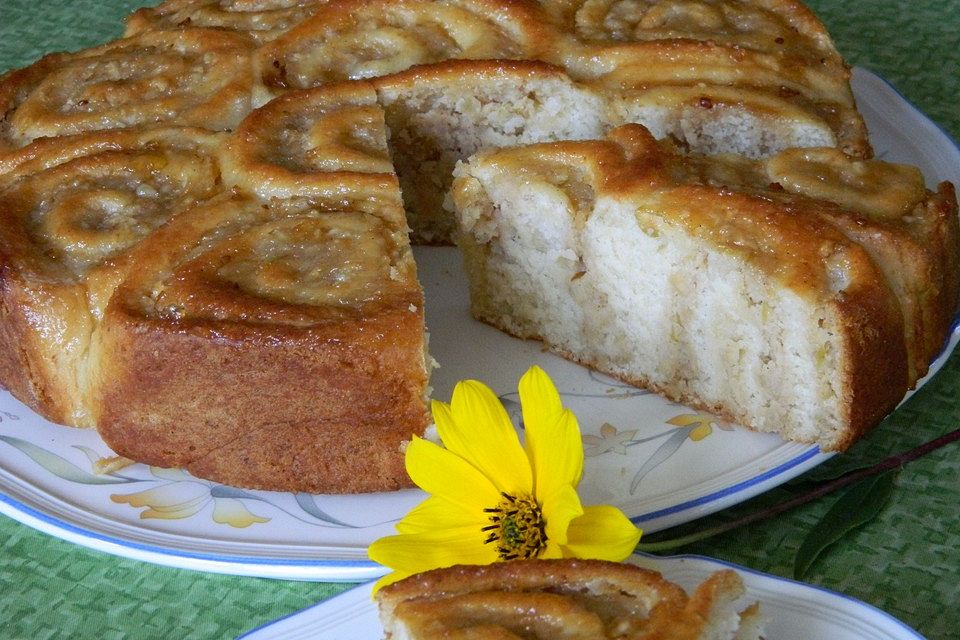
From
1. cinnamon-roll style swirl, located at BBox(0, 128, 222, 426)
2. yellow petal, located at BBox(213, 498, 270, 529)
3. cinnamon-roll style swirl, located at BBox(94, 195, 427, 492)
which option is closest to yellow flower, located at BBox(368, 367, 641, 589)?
cinnamon-roll style swirl, located at BBox(94, 195, 427, 492)

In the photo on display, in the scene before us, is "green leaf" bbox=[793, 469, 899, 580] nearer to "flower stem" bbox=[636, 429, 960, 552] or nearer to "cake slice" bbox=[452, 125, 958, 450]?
"flower stem" bbox=[636, 429, 960, 552]

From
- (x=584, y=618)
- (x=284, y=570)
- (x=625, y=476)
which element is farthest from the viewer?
(x=625, y=476)

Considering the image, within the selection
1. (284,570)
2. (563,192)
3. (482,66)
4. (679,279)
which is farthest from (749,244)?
(284,570)

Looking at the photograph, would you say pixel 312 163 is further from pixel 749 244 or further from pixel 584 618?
pixel 584 618

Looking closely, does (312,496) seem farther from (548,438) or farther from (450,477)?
(548,438)

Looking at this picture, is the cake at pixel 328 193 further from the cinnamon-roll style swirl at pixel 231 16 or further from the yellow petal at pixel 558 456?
the yellow petal at pixel 558 456

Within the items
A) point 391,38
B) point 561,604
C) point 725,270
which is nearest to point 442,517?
point 561,604

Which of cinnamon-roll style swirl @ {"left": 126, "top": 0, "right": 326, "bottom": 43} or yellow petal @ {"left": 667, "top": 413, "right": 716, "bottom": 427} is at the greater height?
cinnamon-roll style swirl @ {"left": 126, "top": 0, "right": 326, "bottom": 43}
